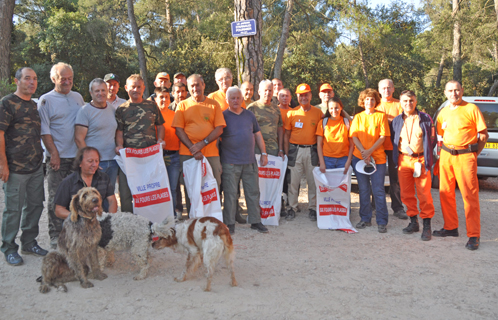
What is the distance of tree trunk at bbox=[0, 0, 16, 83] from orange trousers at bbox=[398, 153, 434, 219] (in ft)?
33.8

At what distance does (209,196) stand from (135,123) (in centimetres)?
148

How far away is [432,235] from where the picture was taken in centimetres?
582

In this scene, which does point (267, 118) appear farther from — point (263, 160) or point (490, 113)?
point (490, 113)

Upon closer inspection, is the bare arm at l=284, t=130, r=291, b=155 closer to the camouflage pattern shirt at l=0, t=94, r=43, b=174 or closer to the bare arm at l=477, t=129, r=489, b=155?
the bare arm at l=477, t=129, r=489, b=155

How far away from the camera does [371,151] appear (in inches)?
→ 238

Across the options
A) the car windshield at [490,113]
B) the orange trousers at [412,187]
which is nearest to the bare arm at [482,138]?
the orange trousers at [412,187]

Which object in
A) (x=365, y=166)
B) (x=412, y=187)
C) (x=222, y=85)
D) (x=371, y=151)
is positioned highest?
(x=222, y=85)

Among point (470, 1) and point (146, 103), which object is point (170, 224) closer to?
point (146, 103)

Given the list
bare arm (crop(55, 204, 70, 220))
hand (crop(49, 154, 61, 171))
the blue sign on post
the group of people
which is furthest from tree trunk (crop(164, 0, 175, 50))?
bare arm (crop(55, 204, 70, 220))

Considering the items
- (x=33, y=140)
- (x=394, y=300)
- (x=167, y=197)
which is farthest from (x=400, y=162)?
(x=33, y=140)

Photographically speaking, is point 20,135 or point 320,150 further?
point 320,150

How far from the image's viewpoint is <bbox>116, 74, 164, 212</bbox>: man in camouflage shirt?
17.5 feet

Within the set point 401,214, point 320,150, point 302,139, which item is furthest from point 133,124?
point 401,214

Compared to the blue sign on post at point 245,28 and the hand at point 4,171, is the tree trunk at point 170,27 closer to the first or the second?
the blue sign on post at point 245,28
